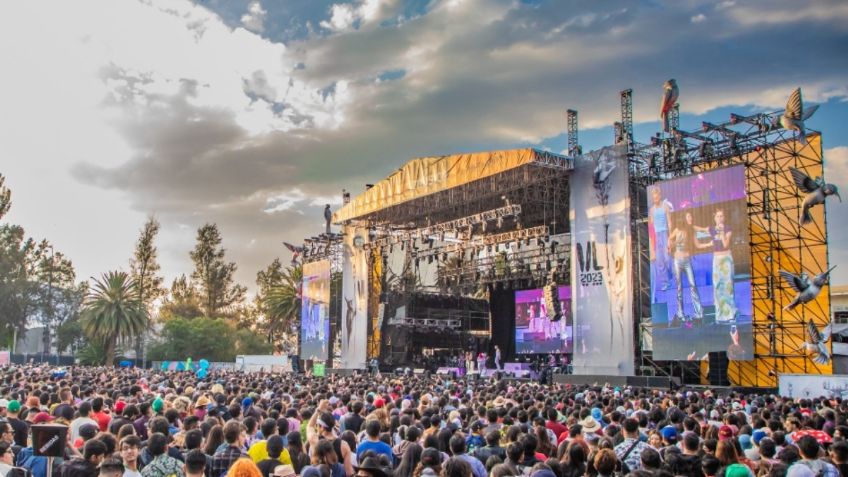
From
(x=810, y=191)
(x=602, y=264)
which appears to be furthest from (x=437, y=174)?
(x=810, y=191)

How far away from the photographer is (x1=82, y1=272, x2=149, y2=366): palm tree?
4959 cm

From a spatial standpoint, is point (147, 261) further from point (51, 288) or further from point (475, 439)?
point (475, 439)

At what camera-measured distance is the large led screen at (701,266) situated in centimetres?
2517

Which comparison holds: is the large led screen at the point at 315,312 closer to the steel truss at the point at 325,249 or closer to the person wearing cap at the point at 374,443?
the steel truss at the point at 325,249

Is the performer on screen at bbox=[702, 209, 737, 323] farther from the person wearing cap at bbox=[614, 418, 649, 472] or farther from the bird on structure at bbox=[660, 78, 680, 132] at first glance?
the person wearing cap at bbox=[614, 418, 649, 472]

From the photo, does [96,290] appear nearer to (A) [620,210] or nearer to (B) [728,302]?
(A) [620,210]

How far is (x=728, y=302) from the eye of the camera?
83.1 feet

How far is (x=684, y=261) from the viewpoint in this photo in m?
26.8

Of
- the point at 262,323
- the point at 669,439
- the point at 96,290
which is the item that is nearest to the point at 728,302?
the point at 669,439

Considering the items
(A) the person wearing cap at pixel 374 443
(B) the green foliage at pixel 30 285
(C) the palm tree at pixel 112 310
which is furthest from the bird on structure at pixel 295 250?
(A) the person wearing cap at pixel 374 443

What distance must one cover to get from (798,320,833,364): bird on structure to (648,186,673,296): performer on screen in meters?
4.88

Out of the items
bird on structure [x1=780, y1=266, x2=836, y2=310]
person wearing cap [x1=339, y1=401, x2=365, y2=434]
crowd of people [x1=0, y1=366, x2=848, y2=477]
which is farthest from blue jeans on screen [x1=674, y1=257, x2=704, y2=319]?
person wearing cap [x1=339, y1=401, x2=365, y2=434]

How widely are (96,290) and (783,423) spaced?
47.9 metres

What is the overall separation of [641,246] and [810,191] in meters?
7.20
